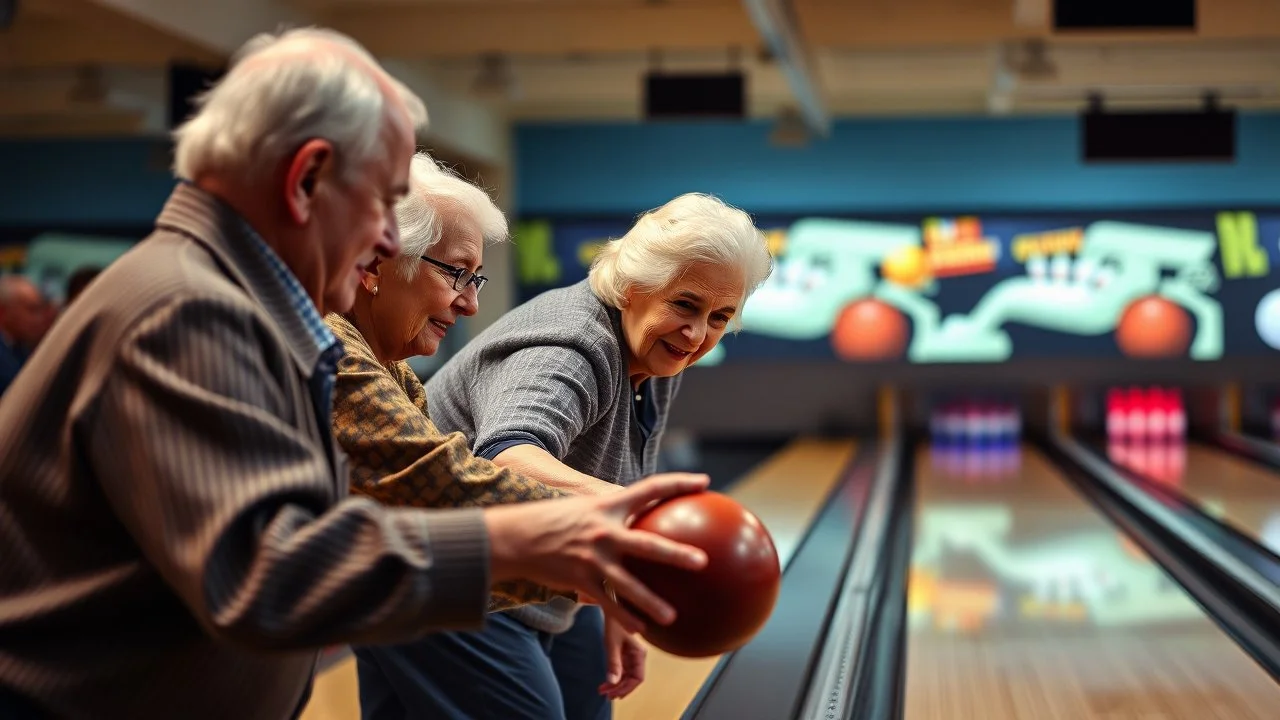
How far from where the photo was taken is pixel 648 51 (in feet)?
23.0

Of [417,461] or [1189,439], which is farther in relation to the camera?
[1189,439]

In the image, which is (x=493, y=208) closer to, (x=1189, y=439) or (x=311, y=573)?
(x=311, y=573)

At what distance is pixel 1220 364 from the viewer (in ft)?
29.9

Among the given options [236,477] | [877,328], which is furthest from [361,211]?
[877,328]

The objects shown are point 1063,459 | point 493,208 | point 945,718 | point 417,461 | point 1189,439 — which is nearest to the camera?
point 417,461

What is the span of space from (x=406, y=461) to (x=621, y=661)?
33.1 inches

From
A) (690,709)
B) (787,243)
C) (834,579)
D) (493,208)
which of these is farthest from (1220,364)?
(493,208)

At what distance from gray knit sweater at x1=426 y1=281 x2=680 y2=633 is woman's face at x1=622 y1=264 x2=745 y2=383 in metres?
0.04

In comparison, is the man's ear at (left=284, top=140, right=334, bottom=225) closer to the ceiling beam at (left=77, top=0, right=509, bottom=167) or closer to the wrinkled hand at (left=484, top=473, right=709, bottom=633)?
the wrinkled hand at (left=484, top=473, right=709, bottom=633)

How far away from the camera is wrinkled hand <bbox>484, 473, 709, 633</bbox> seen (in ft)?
3.46

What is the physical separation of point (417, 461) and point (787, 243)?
780 cm

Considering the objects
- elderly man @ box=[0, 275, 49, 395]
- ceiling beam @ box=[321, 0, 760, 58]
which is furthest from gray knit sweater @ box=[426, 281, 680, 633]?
ceiling beam @ box=[321, 0, 760, 58]

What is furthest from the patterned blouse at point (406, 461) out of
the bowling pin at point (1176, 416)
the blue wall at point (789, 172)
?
the bowling pin at point (1176, 416)

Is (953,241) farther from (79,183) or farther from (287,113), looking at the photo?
(287,113)
